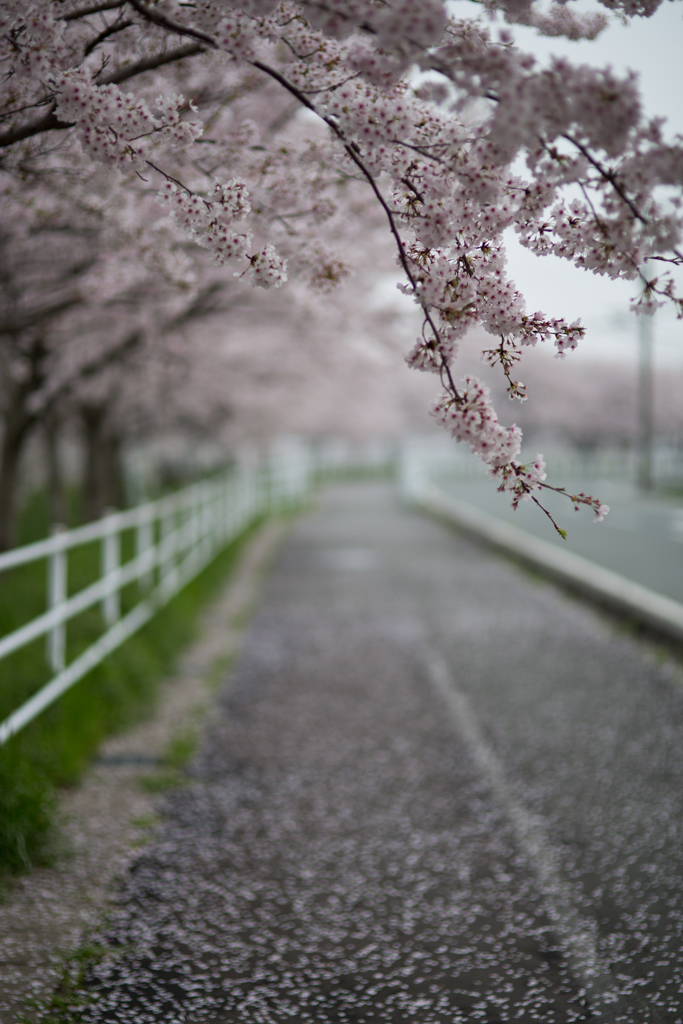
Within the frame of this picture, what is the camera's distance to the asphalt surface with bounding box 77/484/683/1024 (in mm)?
2879

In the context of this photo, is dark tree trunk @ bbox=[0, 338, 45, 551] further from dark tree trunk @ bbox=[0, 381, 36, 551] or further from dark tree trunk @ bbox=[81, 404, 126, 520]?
dark tree trunk @ bbox=[81, 404, 126, 520]

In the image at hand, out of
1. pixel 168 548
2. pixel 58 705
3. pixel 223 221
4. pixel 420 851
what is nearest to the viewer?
pixel 223 221

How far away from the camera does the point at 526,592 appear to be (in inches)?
443

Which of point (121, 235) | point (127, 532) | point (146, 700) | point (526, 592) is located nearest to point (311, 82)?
point (121, 235)

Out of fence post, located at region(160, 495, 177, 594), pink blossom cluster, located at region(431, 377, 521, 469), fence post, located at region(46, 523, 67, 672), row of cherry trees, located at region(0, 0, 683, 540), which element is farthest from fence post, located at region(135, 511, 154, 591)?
pink blossom cluster, located at region(431, 377, 521, 469)

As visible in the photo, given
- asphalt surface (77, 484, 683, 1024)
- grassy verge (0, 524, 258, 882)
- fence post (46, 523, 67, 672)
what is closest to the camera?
asphalt surface (77, 484, 683, 1024)

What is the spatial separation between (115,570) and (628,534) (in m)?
12.7

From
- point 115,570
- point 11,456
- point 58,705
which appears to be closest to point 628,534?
point 11,456

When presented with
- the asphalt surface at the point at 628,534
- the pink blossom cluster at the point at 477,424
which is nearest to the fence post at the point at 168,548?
the asphalt surface at the point at 628,534

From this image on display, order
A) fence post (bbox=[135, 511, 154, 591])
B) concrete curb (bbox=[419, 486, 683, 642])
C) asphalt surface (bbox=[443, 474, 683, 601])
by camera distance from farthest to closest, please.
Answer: asphalt surface (bbox=[443, 474, 683, 601]) → fence post (bbox=[135, 511, 154, 591]) → concrete curb (bbox=[419, 486, 683, 642])

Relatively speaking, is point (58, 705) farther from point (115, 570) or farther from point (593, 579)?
point (593, 579)

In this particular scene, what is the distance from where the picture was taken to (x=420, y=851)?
13.1 ft

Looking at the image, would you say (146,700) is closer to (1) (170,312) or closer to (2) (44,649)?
(2) (44,649)

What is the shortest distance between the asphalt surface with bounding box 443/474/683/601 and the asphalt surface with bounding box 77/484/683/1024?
3841 mm
